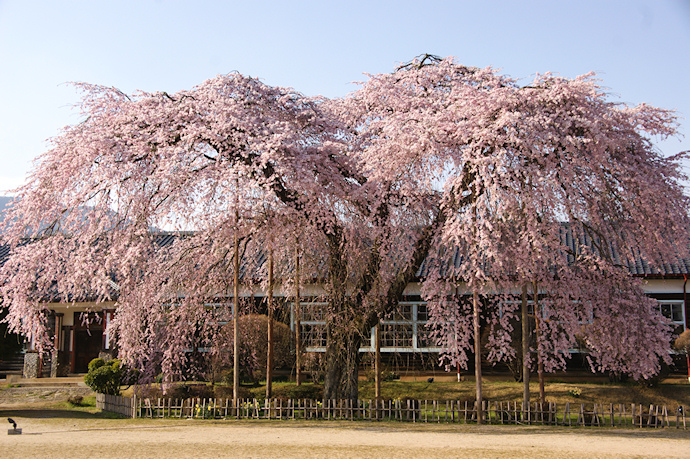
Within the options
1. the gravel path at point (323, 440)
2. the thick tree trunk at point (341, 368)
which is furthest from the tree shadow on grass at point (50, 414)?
the thick tree trunk at point (341, 368)

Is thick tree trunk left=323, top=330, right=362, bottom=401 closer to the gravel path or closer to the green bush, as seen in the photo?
the gravel path

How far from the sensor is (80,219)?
12.5m

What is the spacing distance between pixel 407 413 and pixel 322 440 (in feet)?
11.7

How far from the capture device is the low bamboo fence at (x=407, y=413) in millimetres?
12984

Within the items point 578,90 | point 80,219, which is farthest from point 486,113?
point 80,219

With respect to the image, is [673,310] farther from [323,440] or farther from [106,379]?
[106,379]

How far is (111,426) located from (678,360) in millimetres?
16428

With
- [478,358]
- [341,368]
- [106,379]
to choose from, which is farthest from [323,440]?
[106,379]

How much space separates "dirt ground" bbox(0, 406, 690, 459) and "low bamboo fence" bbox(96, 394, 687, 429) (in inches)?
22.5

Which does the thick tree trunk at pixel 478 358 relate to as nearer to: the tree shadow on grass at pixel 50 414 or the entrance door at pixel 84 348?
the tree shadow on grass at pixel 50 414

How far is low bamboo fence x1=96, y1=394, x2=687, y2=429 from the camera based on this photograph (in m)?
13.0

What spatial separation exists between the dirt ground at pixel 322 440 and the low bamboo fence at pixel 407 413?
57 cm

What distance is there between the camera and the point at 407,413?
13.3 m

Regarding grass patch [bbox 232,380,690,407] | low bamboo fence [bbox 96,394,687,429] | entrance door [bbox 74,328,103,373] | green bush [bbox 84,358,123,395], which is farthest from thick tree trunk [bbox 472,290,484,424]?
Answer: entrance door [bbox 74,328,103,373]
